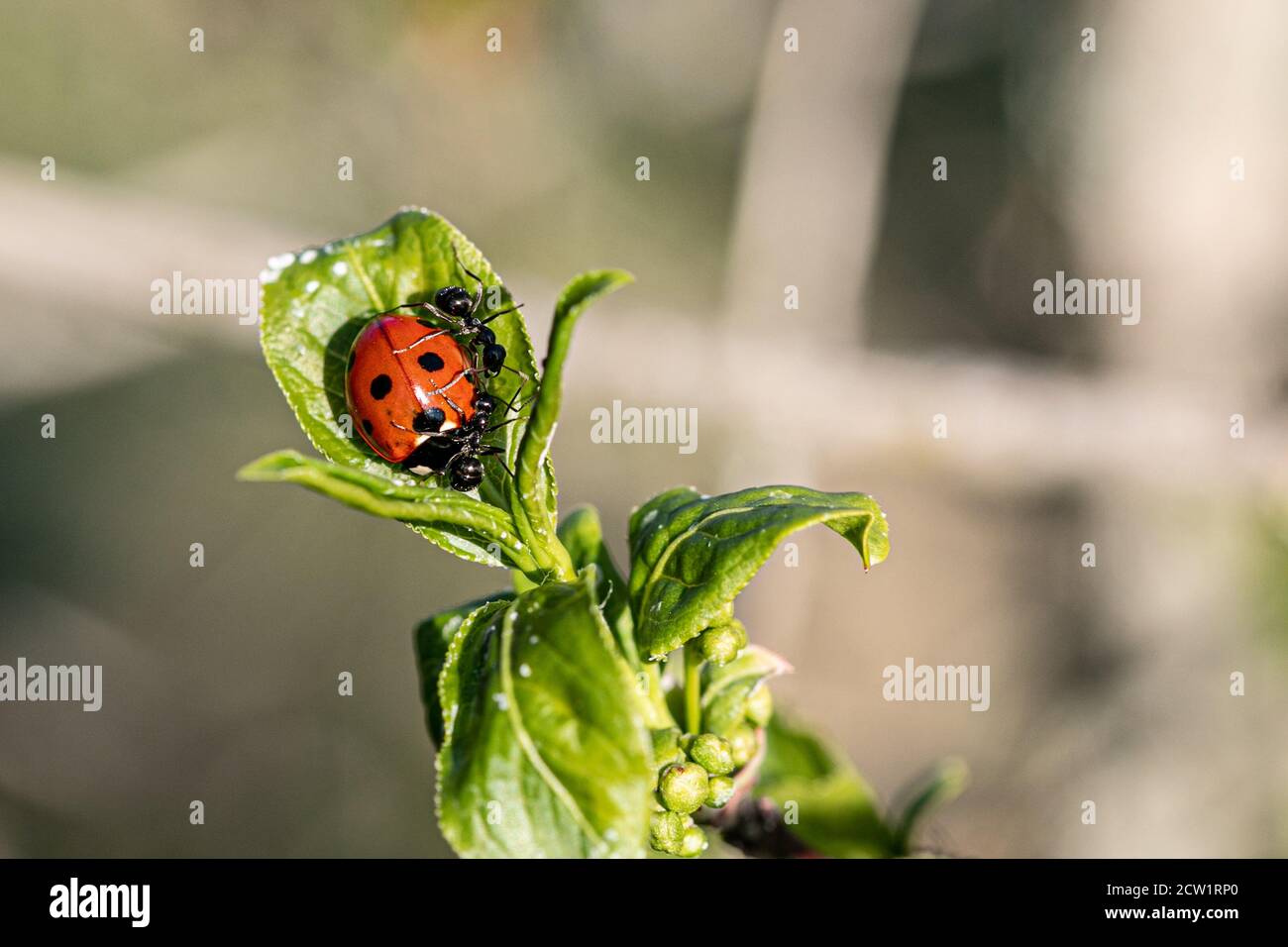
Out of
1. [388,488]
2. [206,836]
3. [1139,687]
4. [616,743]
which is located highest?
[388,488]

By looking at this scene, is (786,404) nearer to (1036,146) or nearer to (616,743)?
(1036,146)

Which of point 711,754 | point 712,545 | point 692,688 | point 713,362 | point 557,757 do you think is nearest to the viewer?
point 557,757

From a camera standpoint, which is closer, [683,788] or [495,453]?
[683,788]

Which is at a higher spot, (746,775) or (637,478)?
(637,478)

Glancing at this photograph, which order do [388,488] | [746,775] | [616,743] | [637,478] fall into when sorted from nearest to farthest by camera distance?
1. [616,743]
2. [388,488]
3. [746,775]
4. [637,478]

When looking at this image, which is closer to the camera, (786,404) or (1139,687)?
(1139,687)

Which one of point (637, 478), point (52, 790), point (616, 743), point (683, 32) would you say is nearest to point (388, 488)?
point (616, 743)

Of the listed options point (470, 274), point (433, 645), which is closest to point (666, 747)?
point (433, 645)

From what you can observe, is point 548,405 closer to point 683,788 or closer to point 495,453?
point 495,453
